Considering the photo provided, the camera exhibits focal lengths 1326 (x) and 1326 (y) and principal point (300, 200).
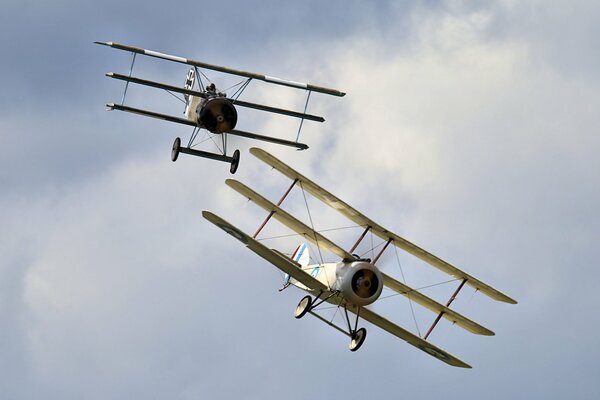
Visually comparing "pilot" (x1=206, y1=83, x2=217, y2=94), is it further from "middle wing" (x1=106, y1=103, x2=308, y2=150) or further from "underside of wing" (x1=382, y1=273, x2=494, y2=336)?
"underside of wing" (x1=382, y1=273, x2=494, y2=336)

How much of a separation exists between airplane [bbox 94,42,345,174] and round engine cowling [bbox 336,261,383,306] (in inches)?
200

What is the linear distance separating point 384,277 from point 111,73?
31.0 feet

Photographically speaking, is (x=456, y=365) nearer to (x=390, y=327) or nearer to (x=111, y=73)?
(x=390, y=327)

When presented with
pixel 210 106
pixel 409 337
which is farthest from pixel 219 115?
Answer: pixel 409 337

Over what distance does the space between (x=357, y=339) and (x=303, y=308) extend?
1.67 m

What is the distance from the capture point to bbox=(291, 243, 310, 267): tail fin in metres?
38.2

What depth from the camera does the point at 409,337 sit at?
123ft

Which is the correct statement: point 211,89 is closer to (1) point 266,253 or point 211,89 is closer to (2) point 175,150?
(2) point 175,150

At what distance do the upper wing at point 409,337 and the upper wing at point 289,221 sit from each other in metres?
2.19

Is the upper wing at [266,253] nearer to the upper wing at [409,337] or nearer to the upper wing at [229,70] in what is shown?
the upper wing at [409,337]

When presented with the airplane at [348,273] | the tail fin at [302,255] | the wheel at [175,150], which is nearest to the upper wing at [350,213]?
the airplane at [348,273]

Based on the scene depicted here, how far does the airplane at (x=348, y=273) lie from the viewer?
34.1 meters

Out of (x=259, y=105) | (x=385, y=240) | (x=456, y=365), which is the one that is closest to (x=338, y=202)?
(x=385, y=240)

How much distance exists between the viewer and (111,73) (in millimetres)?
35375
